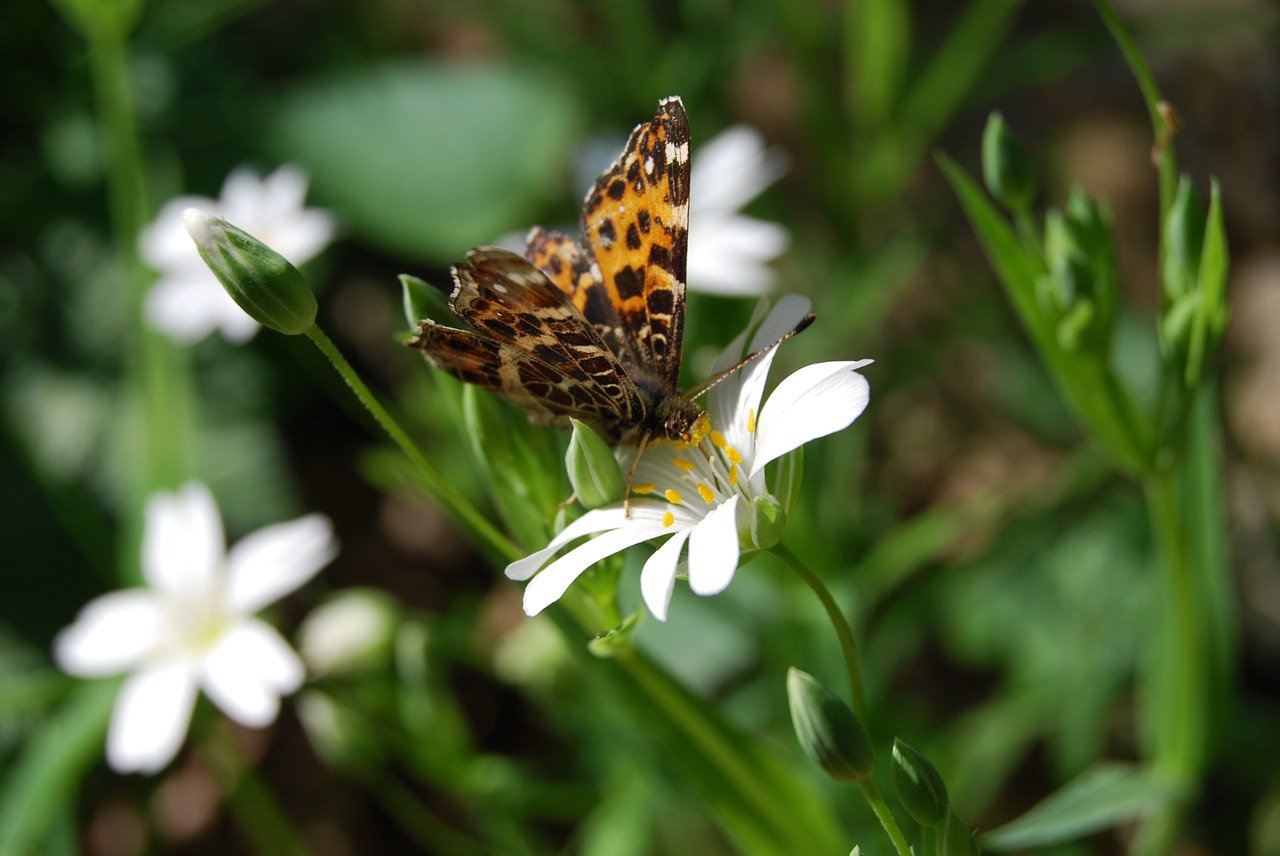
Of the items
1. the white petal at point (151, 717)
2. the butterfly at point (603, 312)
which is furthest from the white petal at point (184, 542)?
the butterfly at point (603, 312)

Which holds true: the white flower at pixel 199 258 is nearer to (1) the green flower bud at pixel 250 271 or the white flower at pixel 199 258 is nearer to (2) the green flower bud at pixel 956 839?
(1) the green flower bud at pixel 250 271

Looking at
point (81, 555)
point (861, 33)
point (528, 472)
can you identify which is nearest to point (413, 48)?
point (861, 33)

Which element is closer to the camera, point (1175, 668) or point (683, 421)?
point (683, 421)

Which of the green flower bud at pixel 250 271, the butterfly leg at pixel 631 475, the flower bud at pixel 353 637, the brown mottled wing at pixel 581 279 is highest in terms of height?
the green flower bud at pixel 250 271

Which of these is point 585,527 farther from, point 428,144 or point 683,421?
point 428,144

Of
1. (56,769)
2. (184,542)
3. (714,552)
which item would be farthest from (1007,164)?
(56,769)

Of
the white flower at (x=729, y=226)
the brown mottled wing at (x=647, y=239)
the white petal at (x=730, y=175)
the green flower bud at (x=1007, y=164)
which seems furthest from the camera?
the white petal at (x=730, y=175)

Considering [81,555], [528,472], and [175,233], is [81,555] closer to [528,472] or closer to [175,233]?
[175,233]
